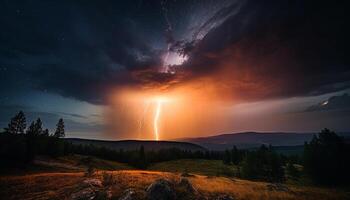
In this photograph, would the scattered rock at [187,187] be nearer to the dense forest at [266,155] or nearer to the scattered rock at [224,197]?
the scattered rock at [224,197]

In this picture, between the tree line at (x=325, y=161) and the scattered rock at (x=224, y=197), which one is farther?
the tree line at (x=325, y=161)

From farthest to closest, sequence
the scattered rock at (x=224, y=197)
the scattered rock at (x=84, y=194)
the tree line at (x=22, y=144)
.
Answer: the tree line at (x=22, y=144), the scattered rock at (x=224, y=197), the scattered rock at (x=84, y=194)

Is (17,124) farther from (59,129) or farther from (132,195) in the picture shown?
(132,195)

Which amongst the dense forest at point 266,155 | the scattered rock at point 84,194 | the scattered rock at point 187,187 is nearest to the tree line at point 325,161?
the dense forest at point 266,155

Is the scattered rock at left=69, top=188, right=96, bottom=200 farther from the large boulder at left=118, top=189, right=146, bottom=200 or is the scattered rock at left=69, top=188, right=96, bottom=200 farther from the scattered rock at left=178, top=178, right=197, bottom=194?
the scattered rock at left=178, top=178, right=197, bottom=194

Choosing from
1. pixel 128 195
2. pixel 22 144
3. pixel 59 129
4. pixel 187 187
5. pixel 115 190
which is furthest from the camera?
pixel 59 129

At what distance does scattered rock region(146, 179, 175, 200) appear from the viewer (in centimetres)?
2273

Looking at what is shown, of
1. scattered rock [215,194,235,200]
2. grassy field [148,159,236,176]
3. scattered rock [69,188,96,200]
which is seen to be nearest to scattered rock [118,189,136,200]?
scattered rock [69,188,96,200]

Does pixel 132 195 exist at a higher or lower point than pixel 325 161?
lower

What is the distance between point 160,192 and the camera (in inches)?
909

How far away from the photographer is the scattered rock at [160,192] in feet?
74.6

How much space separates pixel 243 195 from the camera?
27734 millimetres

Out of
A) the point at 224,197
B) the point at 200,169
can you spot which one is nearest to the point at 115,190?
the point at 224,197

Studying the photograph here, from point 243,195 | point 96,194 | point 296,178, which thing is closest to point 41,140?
point 96,194
